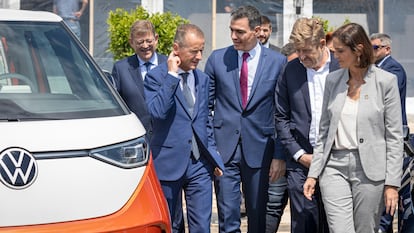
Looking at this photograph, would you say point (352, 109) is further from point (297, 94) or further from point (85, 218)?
point (85, 218)

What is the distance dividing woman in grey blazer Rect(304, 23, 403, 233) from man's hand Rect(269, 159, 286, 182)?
0.89 m

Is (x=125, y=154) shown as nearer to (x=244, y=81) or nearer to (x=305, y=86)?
(x=305, y=86)

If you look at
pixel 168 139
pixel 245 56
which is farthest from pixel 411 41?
pixel 168 139

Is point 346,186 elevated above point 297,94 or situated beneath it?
situated beneath

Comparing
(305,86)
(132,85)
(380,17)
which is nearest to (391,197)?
(305,86)

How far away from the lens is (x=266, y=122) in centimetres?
713

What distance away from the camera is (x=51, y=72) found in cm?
542

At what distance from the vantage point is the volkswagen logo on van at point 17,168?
4414 mm

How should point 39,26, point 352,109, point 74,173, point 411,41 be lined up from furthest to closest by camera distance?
point 411,41 → point 352,109 → point 39,26 → point 74,173

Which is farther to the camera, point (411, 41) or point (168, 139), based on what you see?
point (411, 41)

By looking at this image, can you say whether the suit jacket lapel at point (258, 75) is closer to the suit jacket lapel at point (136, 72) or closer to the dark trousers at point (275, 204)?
the dark trousers at point (275, 204)

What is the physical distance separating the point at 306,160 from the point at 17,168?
2.74 m

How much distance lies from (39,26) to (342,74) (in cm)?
212

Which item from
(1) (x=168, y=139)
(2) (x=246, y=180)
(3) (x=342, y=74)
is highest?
(3) (x=342, y=74)
